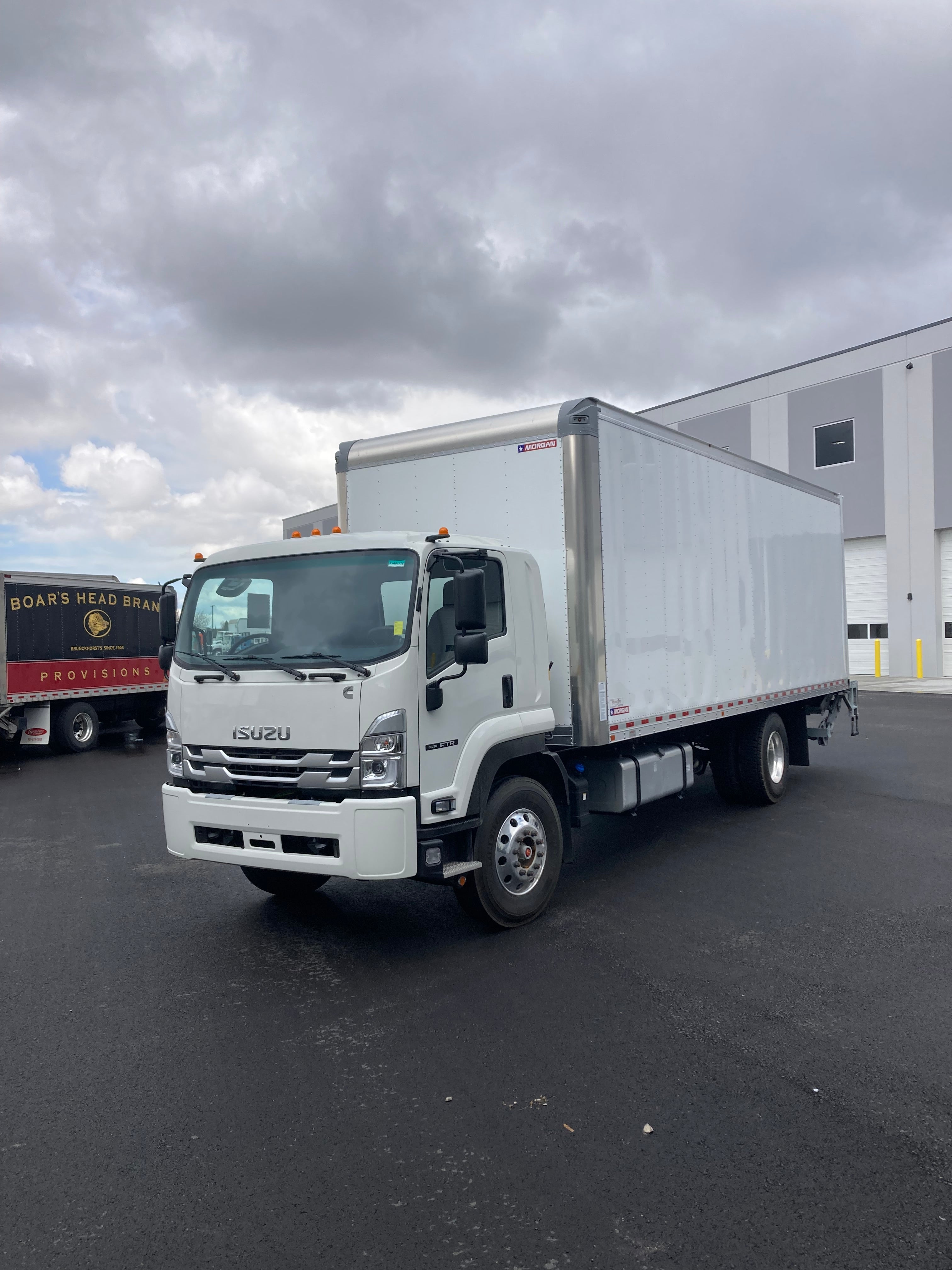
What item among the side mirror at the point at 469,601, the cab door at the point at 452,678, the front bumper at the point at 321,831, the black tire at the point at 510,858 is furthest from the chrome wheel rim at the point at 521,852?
the side mirror at the point at 469,601

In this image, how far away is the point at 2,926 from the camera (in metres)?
6.21

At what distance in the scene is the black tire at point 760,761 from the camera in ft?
30.5

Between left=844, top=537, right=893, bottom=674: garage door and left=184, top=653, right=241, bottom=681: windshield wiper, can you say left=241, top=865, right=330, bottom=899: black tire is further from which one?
left=844, top=537, right=893, bottom=674: garage door

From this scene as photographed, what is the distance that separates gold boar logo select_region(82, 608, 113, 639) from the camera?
16.7 m

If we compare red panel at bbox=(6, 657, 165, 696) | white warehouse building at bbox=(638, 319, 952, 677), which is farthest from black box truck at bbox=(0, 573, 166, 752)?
white warehouse building at bbox=(638, 319, 952, 677)

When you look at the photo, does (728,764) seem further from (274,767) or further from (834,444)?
(834,444)

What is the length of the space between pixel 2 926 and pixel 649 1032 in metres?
4.57

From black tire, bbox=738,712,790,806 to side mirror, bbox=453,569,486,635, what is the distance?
527 centimetres

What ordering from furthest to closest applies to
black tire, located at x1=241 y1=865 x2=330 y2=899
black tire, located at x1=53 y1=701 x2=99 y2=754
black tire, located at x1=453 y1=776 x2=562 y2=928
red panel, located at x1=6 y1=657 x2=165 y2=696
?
black tire, located at x1=53 y1=701 x2=99 y2=754
red panel, located at x1=6 y1=657 x2=165 y2=696
black tire, located at x1=241 y1=865 x2=330 y2=899
black tire, located at x1=453 y1=776 x2=562 y2=928

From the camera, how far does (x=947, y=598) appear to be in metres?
24.9

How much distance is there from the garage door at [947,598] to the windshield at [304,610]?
23.8 m

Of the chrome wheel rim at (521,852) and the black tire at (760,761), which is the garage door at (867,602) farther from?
the chrome wheel rim at (521,852)

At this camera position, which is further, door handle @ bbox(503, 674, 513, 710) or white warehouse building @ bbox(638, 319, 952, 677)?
white warehouse building @ bbox(638, 319, 952, 677)

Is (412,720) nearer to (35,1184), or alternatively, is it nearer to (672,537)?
(35,1184)
